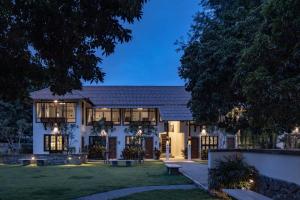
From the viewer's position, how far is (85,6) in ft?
35.2

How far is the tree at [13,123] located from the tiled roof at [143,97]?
5184 mm

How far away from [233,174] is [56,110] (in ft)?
143

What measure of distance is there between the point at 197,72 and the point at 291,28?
12.5 meters

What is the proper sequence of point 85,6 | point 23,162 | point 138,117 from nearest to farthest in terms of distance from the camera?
point 85,6, point 23,162, point 138,117

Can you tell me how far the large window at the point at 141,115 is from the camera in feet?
206

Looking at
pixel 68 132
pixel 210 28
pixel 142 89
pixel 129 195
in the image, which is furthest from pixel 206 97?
pixel 142 89

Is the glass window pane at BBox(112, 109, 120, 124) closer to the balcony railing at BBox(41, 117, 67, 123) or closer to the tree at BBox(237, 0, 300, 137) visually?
the balcony railing at BBox(41, 117, 67, 123)

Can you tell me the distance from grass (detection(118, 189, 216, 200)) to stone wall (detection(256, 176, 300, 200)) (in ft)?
6.10

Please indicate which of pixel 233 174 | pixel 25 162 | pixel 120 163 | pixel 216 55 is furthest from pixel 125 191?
pixel 25 162

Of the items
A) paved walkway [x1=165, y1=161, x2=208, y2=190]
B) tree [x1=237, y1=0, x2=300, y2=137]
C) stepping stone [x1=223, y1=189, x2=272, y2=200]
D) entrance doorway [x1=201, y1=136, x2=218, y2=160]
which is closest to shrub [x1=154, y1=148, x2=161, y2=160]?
entrance doorway [x1=201, y1=136, x2=218, y2=160]

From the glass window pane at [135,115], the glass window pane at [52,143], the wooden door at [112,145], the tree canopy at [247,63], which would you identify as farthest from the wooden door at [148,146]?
the tree canopy at [247,63]

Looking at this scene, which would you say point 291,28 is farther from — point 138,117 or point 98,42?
point 138,117

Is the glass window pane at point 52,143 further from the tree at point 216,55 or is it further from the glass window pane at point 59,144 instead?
the tree at point 216,55

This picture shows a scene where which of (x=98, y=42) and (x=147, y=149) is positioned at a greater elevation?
(x=98, y=42)
